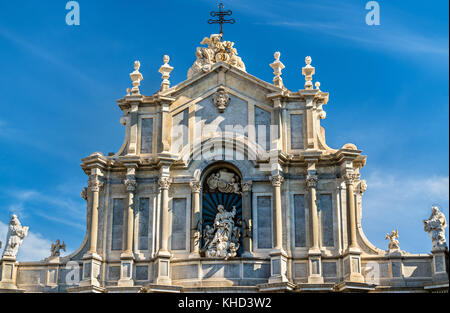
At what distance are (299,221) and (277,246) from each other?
125cm

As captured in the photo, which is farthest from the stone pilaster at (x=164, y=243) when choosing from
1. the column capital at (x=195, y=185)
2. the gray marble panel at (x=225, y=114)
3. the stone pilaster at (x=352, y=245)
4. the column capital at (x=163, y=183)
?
the stone pilaster at (x=352, y=245)

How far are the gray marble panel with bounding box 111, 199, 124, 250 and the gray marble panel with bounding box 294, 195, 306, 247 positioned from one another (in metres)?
5.31

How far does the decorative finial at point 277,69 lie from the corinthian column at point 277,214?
333cm

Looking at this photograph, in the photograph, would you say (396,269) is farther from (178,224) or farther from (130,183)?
(130,183)

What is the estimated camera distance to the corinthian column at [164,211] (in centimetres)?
2788

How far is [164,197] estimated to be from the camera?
28.5 m

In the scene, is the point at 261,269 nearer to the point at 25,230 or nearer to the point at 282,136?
the point at 282,136

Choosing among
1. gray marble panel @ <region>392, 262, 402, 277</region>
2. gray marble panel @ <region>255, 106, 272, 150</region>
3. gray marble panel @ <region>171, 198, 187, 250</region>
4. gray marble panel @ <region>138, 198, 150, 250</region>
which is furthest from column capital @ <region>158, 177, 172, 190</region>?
gray marble panel @ <region>392, 262, 402, 277</region>

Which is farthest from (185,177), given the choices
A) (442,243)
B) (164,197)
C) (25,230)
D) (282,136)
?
(442,243)

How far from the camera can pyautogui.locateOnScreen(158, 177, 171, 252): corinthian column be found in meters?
27.9

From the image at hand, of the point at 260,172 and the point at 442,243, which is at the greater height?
the point at 260,172

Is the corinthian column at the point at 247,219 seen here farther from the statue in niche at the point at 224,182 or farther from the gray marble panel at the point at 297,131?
the gray marble panel at the point at 297,131

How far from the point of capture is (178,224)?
2847 centimetres
